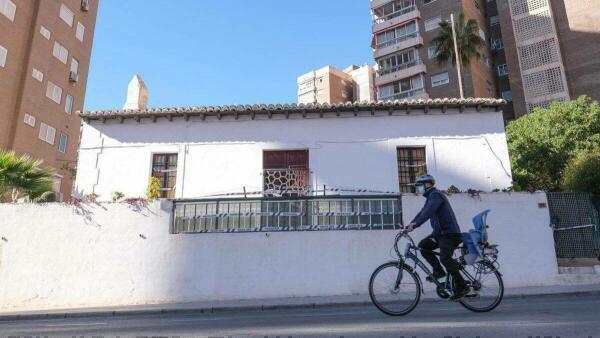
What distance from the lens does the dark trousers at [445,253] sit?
5.57 metres

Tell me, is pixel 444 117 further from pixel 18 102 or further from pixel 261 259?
pixel 18 102

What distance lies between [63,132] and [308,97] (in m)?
53.2

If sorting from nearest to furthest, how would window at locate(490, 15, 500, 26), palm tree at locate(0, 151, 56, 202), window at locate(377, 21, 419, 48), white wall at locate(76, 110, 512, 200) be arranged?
palm tree at locate(0, 151, 56, 202) < white wall at locate(76, 110, 512, 200) < window at locate(377, 21, 419, 48) < window at locate(490, 15, 500, 26)

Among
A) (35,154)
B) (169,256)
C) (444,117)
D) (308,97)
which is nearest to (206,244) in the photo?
(169,256)

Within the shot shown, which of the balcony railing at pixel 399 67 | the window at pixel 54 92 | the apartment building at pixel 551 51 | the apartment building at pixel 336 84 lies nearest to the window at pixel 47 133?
the window at pixel 54 92

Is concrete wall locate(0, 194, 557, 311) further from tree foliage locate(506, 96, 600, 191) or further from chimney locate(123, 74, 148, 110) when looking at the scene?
tree foliage locate(506, 96, 600, 191)

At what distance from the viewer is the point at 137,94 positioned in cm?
2064

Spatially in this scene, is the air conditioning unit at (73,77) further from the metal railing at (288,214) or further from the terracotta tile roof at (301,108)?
the metal railing at (288,214)

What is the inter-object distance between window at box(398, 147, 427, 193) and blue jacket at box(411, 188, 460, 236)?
8.80m

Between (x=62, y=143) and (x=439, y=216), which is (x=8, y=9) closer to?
(x=62, y=143)

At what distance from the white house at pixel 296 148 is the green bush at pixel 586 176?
6.03 ft

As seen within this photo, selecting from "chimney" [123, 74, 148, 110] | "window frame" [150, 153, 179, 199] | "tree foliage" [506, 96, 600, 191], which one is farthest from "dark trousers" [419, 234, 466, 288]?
"chimney" [123, 74, 148, 110]

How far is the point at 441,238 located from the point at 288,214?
5.63 metres

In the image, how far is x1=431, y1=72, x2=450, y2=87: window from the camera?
41781 mm
